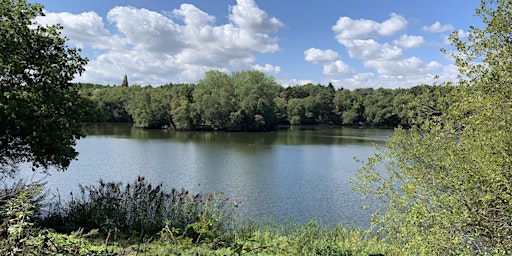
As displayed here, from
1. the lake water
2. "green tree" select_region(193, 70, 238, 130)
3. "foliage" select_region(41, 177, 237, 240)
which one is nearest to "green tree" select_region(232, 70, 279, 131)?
"green tree" select_region(193, 70, 238, 130)

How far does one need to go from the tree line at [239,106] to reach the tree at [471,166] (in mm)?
44106

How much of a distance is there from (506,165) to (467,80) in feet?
6.81

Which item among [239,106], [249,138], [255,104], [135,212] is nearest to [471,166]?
[135,212]

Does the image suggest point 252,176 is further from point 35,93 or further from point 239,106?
point 239,106

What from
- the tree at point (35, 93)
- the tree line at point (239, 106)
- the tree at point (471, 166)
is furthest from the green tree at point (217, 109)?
the tree at point (471, 166)

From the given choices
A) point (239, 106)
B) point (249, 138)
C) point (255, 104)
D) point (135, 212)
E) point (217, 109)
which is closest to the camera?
point (135, 212)

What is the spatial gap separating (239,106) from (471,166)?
5971cm

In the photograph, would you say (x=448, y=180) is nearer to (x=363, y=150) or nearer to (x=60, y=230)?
(x=60, y=230)

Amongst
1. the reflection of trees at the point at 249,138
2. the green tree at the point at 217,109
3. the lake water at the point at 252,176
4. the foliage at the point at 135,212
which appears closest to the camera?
the foliage at the point at 135,212

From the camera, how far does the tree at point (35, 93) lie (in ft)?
30.2

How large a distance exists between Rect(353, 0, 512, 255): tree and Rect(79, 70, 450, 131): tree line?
44106mm

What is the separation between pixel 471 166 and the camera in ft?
18.3

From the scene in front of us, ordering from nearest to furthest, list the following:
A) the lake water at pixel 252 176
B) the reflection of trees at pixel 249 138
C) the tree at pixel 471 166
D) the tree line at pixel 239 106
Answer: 1. the tree at pixel 471 166
2. the lake water at pixel 252 176
3. the reflection of trees at pixel 249 138
4. the tree line at pixel 239 106

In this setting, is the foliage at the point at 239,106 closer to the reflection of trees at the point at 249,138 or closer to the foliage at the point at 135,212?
the reflection of trees at the point at 249,138
